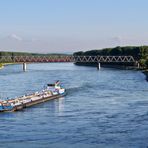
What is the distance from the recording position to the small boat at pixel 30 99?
4561 centimetres

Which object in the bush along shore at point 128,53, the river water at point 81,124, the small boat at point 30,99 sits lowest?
the river water at point 81,124

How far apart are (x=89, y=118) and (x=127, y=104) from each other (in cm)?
1033

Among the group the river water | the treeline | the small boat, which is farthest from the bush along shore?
the river water

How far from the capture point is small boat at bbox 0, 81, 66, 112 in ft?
150

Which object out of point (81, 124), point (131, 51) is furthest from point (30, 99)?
point (131, 51)

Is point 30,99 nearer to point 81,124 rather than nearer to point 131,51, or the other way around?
point 81,124

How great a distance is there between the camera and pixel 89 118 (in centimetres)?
4059

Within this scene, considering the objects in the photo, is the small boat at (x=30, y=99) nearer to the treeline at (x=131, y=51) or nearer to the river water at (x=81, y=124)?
the river water at (x=81, y=124)

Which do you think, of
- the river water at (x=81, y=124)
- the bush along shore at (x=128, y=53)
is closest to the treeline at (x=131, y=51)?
the bush along shore at (x=128, y=53)

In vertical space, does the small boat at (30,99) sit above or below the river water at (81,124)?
above

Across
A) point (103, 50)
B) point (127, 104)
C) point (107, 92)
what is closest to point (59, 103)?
point (127, 104)

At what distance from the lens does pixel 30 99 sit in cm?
5197

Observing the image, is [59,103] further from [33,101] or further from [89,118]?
[89,118]

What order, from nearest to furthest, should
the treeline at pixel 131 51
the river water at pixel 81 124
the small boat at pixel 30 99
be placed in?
the river water at pixel 81 124, the small boat at pixel 30 99, the treeline at pixel 131 51
